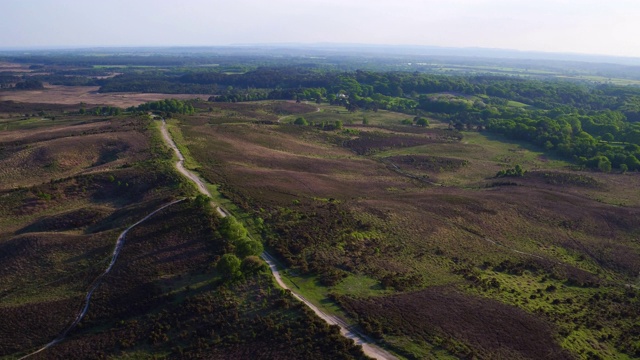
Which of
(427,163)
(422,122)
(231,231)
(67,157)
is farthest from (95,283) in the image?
(422,122)

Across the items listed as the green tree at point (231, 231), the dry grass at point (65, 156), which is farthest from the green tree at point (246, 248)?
the dry grass at point (65, 156)

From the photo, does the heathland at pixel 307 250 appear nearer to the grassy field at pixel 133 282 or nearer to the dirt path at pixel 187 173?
the grassy field at pixel 133 282

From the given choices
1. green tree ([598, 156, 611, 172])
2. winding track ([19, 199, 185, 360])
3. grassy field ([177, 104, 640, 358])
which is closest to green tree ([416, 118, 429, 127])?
grassy field ([177, 104, 640, 358])

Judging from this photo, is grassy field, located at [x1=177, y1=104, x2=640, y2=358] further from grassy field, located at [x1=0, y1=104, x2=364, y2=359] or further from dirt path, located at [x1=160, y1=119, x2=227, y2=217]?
grassy field, located at [x1=0, y1=104, x2=364, y2=359]

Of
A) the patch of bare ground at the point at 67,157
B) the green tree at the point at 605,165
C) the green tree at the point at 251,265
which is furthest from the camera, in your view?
the green tree at the point at 605,165

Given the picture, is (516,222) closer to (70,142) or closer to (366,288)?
(366,288)

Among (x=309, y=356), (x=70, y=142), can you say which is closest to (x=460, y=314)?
→ (x=309, y=356)
